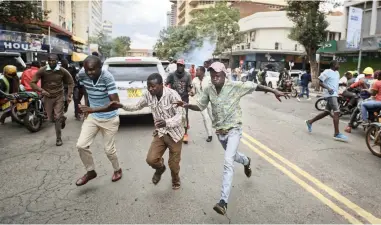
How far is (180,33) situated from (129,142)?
174 feet

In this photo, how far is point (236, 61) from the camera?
52469mm

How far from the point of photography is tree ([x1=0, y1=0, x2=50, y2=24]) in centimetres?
1936

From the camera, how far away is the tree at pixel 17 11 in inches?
762

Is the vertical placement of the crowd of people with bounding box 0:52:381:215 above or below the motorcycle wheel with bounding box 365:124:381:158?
above

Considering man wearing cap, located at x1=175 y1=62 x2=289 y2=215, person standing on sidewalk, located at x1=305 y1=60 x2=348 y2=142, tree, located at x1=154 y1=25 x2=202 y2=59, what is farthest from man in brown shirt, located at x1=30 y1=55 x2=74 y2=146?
tree, located at x1=154 y1=25 x2=202 y2=59

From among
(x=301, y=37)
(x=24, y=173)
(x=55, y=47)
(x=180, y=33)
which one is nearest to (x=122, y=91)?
(x=24, y=173)

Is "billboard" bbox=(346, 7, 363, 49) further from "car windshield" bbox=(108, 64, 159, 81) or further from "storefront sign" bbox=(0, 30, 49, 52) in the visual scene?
"storefront sign" bbox=(0, 30, 49, 52)

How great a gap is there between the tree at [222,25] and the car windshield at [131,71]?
3679cm

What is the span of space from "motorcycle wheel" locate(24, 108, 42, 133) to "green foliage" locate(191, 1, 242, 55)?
125 feet

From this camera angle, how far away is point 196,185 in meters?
4.36

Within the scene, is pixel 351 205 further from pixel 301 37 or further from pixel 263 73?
pixel 263 73

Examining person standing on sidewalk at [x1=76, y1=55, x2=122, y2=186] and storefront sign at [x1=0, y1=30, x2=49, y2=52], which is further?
storefront sign at [x1=0, y1=30, x2=49, y2=52]

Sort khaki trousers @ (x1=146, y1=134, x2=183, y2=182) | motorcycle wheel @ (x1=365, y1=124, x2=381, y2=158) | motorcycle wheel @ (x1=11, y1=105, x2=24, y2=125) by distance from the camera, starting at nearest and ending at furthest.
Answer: khaki trousers @ (x1=146, y1=134, x2=183, y2=182), motorcycle wheel @ (x1=365, y1=124, x2=381, y2=158), motorcycle wheel @ (x1=11, y1=105, x2=24, y2=125)

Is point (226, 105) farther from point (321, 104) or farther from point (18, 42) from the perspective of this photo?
point (18, 42)
